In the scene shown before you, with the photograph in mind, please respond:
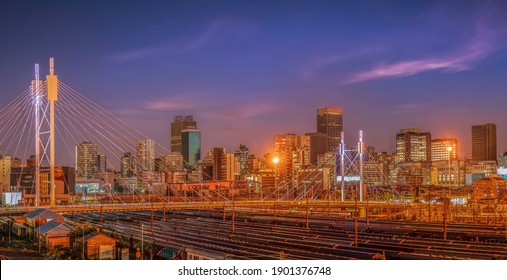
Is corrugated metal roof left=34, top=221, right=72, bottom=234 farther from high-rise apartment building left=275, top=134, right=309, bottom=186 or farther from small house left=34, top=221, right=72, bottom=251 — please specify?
high-rise apartment building left=275, top=134, right=309, bottom=186

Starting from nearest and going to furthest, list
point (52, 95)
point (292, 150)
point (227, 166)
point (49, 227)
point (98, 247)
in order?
point (98, 247) < point (49, 227) < point (52, 95) < point (292, 150) < point (227, 166)

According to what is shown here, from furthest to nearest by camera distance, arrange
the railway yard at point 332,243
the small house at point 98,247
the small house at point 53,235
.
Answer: the small house at point 53,235 → the small house at point 98,247 → the railway yard at point 332,243

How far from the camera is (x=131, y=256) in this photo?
339 inches

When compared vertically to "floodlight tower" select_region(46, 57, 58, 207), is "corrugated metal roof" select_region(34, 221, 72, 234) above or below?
below

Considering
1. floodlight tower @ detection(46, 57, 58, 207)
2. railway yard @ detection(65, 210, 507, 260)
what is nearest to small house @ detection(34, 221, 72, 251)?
railway yard @ detection(65, 210, 507, 260)

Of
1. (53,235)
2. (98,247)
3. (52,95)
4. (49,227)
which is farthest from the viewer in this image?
(52,95)

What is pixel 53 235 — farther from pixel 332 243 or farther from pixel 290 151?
pixel 290 151

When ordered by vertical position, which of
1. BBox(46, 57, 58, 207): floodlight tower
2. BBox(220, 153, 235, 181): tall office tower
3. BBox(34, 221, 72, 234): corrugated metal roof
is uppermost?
BBox(46, 57, 58, 207): floodlight tower

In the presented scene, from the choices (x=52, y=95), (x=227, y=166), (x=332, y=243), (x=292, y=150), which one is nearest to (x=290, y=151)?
(x=292, y=150)

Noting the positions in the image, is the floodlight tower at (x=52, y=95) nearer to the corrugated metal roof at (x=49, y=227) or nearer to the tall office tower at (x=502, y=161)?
the corrugated metal roof at (x=49, y=227)

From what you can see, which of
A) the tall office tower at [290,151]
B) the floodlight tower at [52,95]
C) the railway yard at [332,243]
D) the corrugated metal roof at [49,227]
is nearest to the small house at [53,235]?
the corrugated metal roof at [49,227]

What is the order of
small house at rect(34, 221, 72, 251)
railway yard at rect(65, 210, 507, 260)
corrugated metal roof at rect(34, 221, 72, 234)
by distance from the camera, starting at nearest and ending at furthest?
railway yard at rect(65, 210, 507, 260), small house at rect(34, 221, 72, 251), corrugated metal roof at rect(34, 221, 72, 234)

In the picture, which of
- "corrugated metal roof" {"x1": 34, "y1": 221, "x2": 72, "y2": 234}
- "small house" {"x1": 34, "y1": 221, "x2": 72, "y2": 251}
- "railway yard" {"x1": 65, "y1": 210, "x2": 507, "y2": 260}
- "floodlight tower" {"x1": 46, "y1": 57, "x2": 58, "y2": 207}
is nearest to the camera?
"railway yard" {"x1": 65, "y1": 210, "x2": 507, "y2": 260}
